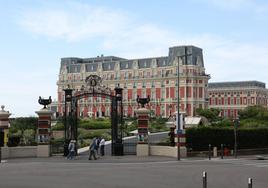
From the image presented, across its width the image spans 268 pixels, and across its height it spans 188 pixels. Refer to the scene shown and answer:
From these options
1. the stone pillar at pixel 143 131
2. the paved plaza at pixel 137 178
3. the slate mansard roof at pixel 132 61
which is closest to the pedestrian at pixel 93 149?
the stone pillar at pixel 143 131

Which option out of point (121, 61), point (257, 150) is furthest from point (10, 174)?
point (121, 61)

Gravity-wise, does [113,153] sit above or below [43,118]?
below

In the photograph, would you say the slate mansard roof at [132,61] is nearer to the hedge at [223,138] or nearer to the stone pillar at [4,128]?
the hedge at [223,138]

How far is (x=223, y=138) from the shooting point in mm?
37719

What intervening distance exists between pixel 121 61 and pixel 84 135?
104 m

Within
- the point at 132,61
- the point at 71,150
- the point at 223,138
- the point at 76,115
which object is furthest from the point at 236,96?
the point at 71,150

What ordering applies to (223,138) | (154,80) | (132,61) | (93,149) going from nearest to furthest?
1. (93,149)
2. (223,138)
3. (154,80)
4. (132,61)

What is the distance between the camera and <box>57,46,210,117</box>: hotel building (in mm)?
140750

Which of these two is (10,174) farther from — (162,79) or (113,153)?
(162,79)

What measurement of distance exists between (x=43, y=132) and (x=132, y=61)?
12253 centimetres

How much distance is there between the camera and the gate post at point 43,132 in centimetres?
3516

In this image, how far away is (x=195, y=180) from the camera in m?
20.0

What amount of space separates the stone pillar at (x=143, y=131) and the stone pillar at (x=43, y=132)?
20.1 feet

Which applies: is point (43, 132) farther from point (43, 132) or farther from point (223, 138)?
point (223, 138)
